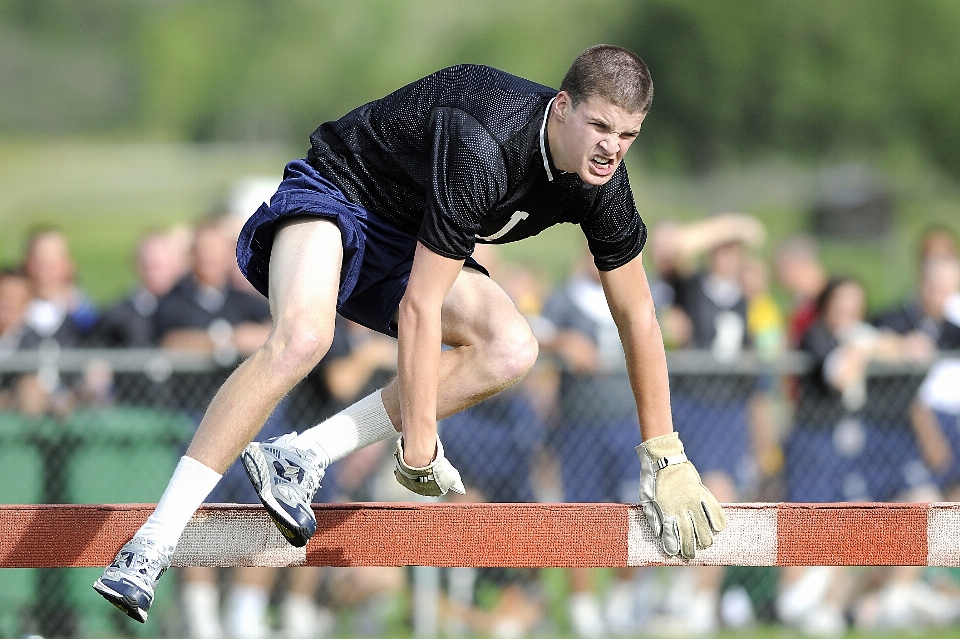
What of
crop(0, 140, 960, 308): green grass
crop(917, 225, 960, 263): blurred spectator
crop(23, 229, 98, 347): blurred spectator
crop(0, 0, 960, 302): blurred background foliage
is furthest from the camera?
crop(0, 0, 960, 302): blurred background foliage

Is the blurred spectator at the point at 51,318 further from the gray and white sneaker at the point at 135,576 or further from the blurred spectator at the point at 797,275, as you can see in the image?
the blurred spectator at the point at 797,275

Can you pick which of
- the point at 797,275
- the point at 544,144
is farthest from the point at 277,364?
the point at 797,275

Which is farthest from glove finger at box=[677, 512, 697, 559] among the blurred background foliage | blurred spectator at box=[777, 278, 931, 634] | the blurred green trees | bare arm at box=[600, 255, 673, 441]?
the blurred green trees

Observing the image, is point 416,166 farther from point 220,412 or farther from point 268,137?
point 268,137

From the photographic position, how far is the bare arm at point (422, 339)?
347 cm

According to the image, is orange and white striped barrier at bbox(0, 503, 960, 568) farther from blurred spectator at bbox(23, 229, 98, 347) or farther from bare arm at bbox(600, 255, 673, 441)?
blurred spectator at bbox(23, 229, 98, 347)

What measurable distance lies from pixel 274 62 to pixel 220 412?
5777 centimetres

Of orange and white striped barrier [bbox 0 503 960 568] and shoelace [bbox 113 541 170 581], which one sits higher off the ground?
orange and white striped barrier [bbox 0 503 960 568]

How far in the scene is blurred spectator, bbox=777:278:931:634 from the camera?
6754 millimetres

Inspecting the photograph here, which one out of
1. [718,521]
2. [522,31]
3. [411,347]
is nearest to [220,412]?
[411,347]

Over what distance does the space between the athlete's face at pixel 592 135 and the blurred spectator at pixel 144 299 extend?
3900 mm

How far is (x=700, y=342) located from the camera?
23.4ft

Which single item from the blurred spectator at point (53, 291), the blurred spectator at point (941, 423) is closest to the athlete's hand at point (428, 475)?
the blurred spectator at point (53, 291)

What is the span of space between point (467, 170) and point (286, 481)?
983 mm
